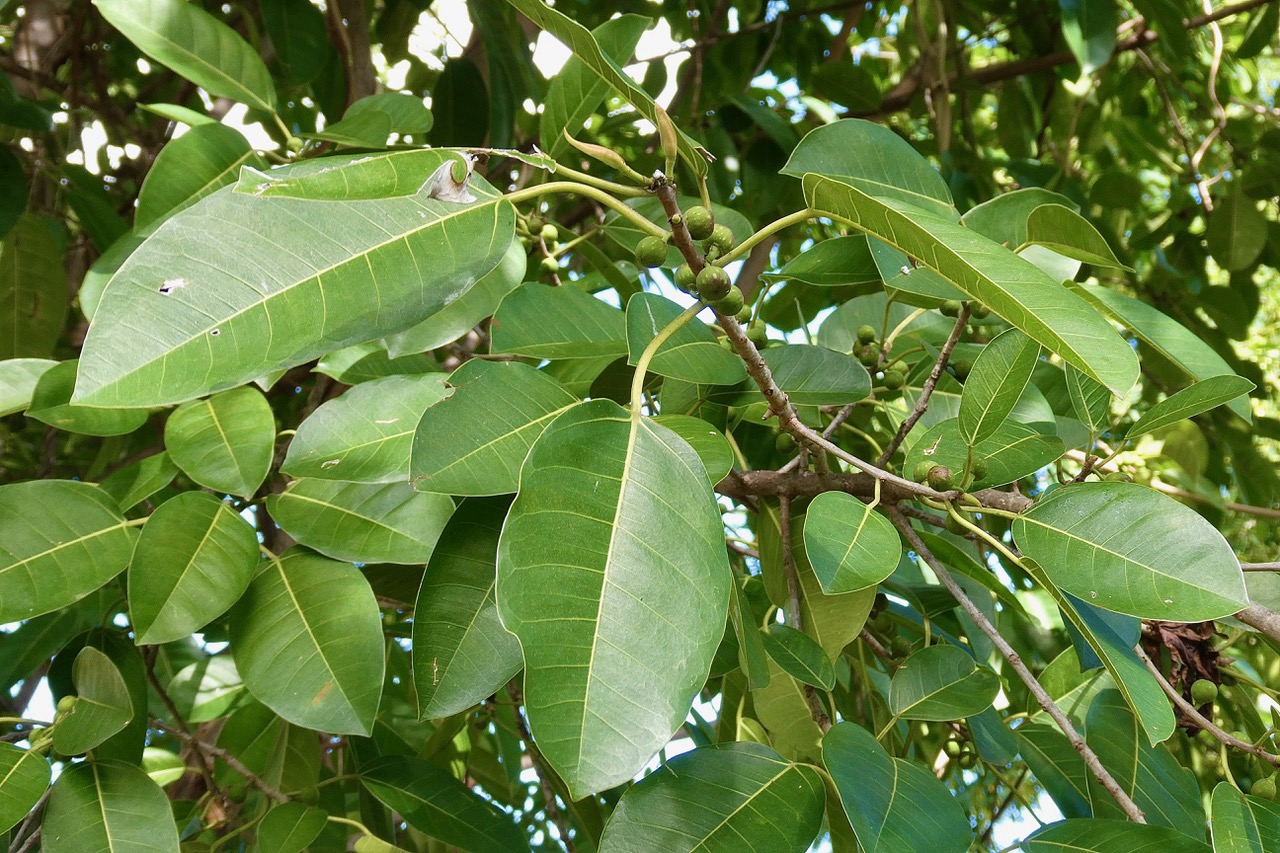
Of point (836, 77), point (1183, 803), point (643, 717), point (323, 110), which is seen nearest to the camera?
point (643, 717)

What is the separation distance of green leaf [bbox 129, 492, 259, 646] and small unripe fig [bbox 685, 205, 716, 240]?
0.48m

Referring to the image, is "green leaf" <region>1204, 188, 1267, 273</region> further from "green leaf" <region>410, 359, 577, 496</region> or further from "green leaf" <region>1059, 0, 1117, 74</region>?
"green leaf" <region>410, 359, 577, 496</region>

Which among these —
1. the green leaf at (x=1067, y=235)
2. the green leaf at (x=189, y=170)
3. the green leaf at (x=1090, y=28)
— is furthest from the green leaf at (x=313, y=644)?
the green leaf at (x=1090, y=28)

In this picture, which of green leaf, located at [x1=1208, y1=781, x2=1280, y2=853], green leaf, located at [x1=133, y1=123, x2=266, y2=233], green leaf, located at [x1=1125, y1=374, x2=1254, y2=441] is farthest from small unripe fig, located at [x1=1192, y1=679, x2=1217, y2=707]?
green leaf, located at [x1=133, y1=123, x2=266, y2=233]

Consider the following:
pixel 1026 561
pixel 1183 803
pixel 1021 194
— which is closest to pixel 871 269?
pixel 1021 194

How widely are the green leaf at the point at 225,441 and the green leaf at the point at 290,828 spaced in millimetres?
282

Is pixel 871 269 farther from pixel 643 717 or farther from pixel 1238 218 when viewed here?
pixel 1238 218

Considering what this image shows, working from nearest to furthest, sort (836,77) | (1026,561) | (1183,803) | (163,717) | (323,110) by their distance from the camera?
(1026,561) < (1183,803) < (163,717) < (323,110) < (836,77)

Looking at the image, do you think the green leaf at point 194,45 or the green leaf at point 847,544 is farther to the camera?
the green leaf at point 194,45

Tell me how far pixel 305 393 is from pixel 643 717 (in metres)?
1.53

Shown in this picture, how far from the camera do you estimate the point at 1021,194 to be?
2.87 ft

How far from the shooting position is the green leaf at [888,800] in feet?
2.11

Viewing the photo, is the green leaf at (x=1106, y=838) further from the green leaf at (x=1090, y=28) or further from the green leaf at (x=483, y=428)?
the green leaf at (x=1090, y=28)

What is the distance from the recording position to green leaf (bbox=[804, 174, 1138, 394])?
51 centimetres
